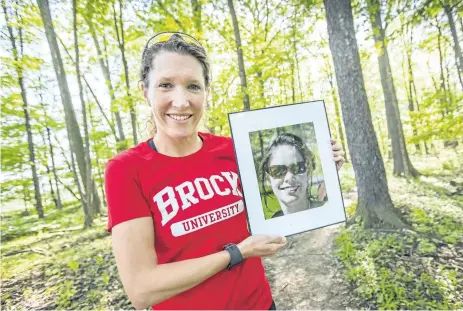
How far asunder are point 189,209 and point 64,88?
25.8ft

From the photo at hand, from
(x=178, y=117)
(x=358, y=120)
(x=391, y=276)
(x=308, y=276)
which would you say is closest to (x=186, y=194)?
(x=178, y=117)

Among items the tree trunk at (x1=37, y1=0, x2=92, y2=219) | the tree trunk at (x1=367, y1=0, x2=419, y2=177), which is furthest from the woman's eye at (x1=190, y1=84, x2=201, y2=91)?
the tree trunk at (x1=367, y1=0, x2=419, y2=177)

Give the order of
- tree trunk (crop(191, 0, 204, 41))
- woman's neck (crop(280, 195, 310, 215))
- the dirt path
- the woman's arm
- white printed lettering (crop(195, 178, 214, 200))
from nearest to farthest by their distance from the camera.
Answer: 1. the woman's arm
2. white printed lettering (crop(195, 178, 214, 200))
3. woman's neck (crop(280, 195, 310, 215))
4. the dirt path
5. tree trunk (crop(191, 0, 204, 41))

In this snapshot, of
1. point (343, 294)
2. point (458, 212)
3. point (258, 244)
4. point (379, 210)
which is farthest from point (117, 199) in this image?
point (458, 212)

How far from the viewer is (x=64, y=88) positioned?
709cm

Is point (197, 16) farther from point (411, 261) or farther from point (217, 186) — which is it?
point (411, 261)

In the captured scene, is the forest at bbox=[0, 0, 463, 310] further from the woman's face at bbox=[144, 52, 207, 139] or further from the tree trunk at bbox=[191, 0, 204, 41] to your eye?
the woman's face at bbox=[144, 52, 207, 139]

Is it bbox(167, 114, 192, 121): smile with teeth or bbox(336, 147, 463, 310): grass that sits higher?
bbox(167, 114, 192, 121): smile with teeth

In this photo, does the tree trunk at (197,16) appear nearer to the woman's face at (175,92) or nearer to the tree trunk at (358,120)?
the tree trunk at (358,120)

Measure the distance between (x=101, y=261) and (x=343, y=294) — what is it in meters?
4.53

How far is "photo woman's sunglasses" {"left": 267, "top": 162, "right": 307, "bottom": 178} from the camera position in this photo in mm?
1348

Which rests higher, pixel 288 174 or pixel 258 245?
pixel 288 174

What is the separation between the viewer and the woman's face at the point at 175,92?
1.19 metres

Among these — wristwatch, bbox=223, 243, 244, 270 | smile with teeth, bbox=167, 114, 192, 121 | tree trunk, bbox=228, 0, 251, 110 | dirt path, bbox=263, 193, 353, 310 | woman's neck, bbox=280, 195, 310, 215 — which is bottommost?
dirt path, bbox=263, 193, 353, 310
